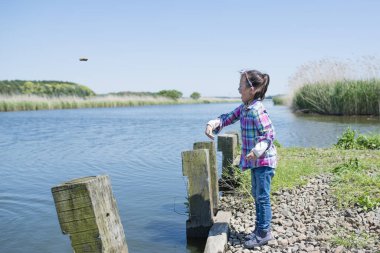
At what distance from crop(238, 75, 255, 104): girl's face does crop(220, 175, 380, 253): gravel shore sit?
1475 millimetres

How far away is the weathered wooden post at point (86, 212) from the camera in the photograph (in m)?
2.80

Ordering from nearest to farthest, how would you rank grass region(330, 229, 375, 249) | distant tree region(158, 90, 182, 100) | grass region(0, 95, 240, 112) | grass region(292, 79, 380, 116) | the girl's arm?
grass region(330, 229, 375, 249) < the girl's arm < grass region(292, 79, 380, 116) < grass region(0, 95, 240, 112) < distant tree region(158, 90, 182, 100)

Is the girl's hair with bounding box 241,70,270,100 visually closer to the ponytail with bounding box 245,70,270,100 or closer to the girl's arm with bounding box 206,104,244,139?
the ponytail with bounding box 245,70,270,100

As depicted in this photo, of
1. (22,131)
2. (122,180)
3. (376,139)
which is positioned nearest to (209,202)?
(122,180)

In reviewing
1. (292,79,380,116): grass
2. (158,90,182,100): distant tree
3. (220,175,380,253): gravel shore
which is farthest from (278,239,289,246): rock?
(158,90,182,100): distant tree

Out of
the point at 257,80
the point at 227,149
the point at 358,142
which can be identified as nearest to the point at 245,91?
the point at 257,80

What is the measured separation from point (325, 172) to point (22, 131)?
1553 cm

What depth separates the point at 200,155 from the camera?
4.72 metres

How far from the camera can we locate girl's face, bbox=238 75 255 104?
4137 mm

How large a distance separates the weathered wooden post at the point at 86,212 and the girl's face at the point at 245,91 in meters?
1.81

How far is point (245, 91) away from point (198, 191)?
4.48ft

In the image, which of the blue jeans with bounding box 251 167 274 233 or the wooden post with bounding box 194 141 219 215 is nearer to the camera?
the blue jeans with bounding box 251 167 274 233

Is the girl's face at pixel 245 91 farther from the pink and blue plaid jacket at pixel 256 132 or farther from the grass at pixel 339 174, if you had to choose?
the grass at pixel 339 174

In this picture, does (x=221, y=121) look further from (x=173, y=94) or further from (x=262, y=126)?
(x=173, y=94)
